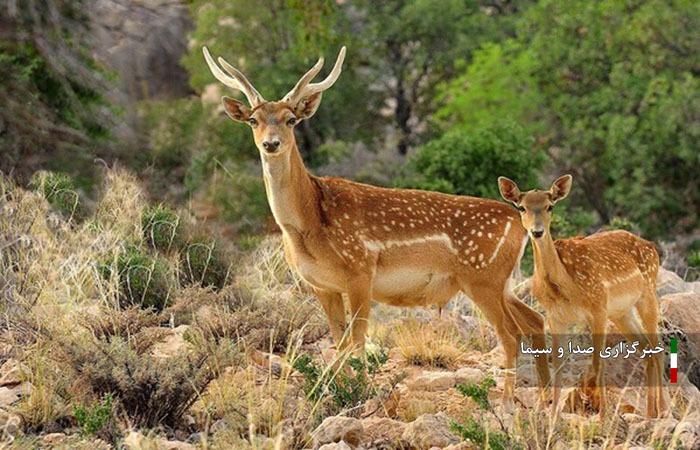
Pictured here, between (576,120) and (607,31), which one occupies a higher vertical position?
(607,31)

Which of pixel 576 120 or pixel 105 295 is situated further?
pixel 576 120

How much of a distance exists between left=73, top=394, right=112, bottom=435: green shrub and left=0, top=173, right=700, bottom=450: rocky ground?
1 cm

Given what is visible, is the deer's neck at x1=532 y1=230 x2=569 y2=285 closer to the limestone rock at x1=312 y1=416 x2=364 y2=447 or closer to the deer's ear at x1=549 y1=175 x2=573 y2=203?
the deer's ear at x1=549 y1=175 x2=573 y2=203

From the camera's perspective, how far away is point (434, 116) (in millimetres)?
31359

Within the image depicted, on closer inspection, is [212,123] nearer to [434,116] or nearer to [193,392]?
[434,116]

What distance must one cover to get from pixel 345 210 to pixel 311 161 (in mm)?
22341

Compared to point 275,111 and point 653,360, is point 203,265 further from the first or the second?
point 653,360

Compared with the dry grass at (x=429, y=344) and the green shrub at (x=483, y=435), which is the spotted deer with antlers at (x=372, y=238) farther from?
the green shrub at (x=483, y=435)

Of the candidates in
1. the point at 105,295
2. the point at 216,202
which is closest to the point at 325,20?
the point at 216,202

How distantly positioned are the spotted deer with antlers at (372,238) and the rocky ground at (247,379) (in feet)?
1.35

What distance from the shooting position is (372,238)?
29.7 ft

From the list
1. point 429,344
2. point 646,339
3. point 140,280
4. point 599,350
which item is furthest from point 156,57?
point 599,350

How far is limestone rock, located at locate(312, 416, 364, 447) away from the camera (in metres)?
7.46

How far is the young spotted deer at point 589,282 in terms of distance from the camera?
9062mm
